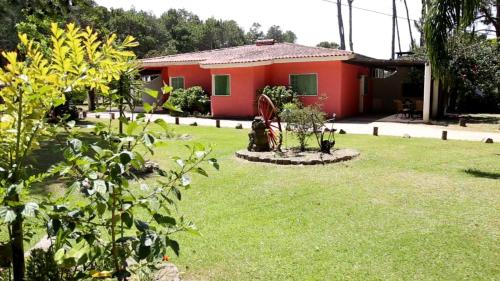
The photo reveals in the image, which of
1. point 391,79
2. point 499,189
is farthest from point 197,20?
point 499,189

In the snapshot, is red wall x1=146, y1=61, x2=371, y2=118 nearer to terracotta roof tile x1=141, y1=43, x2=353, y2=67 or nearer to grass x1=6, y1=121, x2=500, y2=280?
terracotta roof tile x1=141, y1=43, x2=353, y2=67

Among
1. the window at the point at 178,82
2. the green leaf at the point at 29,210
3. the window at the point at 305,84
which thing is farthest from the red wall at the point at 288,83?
the green leaf at the point at 29,210

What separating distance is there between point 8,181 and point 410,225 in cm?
463

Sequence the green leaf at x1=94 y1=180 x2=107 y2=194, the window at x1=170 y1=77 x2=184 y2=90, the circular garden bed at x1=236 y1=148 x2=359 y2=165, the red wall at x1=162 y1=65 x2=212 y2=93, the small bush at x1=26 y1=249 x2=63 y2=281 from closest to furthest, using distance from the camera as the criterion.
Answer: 1. the green leaf at x1=94 y1=180 x2=107 y2=194
2. the small bush at x1=26 y1=249 x2=63 y2=281
3. the circular garden bed at x1=236 y1=148 x2=359 y2=165
4. the red wall at x1=162 y1=65 x2=212 y2=93
5. the window at x1=170 y1=77 x2=184 y2=90

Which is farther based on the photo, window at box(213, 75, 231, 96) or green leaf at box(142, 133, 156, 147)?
window at box(213, 75, 231, 96)

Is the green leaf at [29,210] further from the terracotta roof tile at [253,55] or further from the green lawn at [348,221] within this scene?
the terracotta roof tile at [253,55]

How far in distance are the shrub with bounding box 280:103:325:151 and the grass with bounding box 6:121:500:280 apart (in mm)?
1635

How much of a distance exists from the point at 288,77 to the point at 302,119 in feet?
34.4

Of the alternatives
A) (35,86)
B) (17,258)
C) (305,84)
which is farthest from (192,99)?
(35,86)

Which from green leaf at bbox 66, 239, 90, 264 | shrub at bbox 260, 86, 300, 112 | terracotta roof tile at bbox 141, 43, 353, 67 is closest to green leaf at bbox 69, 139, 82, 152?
green leaf at bbox 66, 239, 90, 264

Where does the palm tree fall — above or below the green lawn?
above

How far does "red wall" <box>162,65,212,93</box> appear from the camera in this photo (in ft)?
76.9

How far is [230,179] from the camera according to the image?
7992mm

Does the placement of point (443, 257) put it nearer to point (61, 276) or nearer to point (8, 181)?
point (61, 276)
